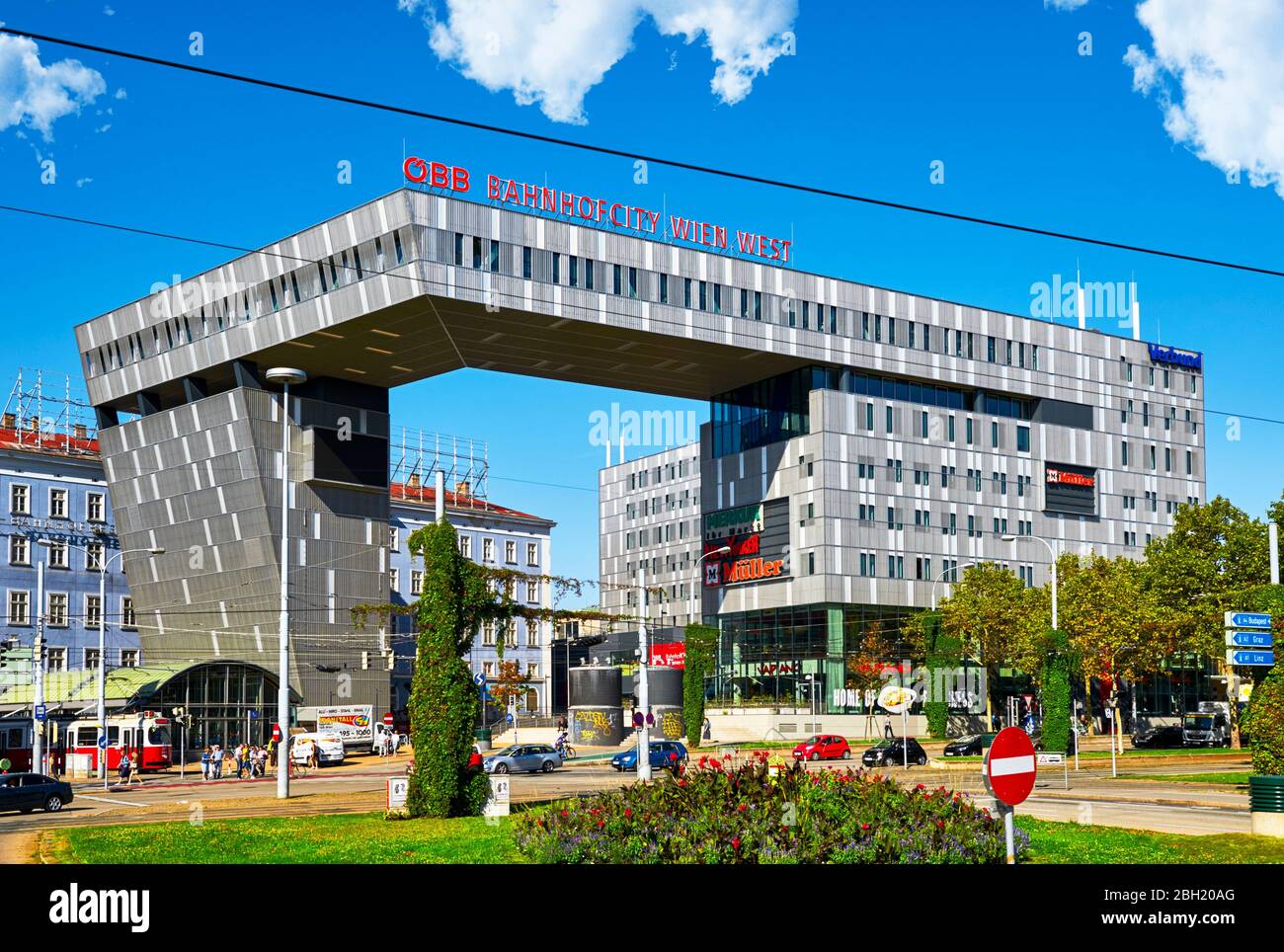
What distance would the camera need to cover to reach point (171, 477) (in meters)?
93.4

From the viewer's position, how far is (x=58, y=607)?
320 feet

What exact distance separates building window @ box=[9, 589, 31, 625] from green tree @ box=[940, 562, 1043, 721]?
201 feet

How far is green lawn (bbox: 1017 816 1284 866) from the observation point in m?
22.5

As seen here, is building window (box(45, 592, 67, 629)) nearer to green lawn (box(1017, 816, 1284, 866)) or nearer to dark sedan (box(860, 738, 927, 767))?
dark sedan (box(860, 738, 927, 767))

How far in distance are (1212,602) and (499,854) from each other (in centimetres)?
6443

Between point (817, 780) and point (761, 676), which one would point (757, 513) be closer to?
point (761, 676)

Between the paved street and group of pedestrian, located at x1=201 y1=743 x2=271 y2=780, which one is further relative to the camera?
group of pedestrian, located at x1=201 y1=743 x2=271 y2=780

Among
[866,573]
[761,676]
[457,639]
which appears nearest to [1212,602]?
[866,573]

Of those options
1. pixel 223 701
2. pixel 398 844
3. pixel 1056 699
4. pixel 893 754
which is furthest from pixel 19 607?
pixel 398 844

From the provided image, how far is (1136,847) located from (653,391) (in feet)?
258

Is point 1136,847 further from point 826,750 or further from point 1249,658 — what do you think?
point 826,750

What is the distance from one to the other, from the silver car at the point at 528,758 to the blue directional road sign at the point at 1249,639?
128ft

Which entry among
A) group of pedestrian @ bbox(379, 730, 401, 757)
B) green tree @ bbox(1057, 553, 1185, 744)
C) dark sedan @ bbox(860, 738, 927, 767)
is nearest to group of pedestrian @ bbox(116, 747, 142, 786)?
group of pedestrian @ bbox(379, 730, 401, 757)
